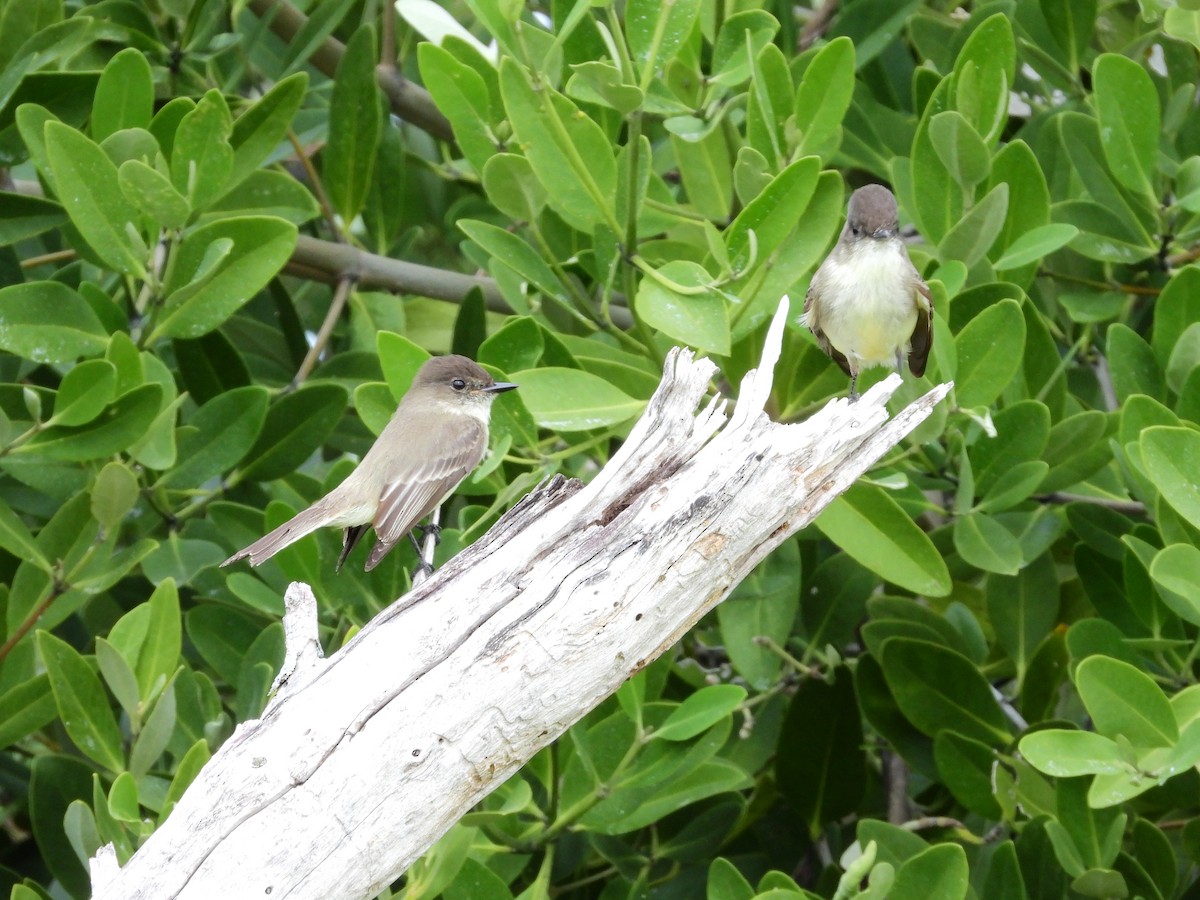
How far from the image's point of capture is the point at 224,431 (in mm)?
4340

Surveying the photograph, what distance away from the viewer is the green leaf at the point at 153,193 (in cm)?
378

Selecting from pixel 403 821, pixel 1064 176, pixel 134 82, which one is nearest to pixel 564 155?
pixel 134 82

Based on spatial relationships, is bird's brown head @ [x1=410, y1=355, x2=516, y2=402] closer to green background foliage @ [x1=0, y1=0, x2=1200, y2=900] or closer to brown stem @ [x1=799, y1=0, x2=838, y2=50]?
green background foliage @ [x1=0, y1=0, x2=1200, y2=900]

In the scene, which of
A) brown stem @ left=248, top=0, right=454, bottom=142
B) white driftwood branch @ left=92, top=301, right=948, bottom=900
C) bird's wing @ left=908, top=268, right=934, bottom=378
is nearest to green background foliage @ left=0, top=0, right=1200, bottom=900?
bird's wing @ left=908, top=268, right=934, bottom=378

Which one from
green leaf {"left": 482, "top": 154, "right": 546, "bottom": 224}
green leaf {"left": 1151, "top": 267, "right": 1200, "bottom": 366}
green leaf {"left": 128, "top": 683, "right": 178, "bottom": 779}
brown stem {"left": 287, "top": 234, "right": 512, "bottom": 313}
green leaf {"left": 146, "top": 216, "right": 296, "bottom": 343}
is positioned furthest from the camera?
brown stem {"left": 287, "top": 234, "right": 512, "bottom": 313}

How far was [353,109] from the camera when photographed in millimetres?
4883

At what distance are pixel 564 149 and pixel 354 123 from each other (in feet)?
4.86

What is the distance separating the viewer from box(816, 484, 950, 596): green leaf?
12.6 ft

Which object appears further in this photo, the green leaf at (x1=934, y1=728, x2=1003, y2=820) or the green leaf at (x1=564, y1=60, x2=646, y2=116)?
the green leaf at (x1=934, y1=728, x2=1003, y2=820)

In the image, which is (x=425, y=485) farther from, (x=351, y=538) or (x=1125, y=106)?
(x=1125, y=106)

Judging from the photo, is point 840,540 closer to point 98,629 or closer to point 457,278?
point 457,278

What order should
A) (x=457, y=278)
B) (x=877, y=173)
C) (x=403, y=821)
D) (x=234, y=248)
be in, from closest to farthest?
1. (x=403, y=821)
2. (x=234, y=248)
3. (x=877, y=173)
4. (x=457, y=278)

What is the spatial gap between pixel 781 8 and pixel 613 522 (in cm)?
279

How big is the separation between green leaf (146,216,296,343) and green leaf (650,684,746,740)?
1.58m
